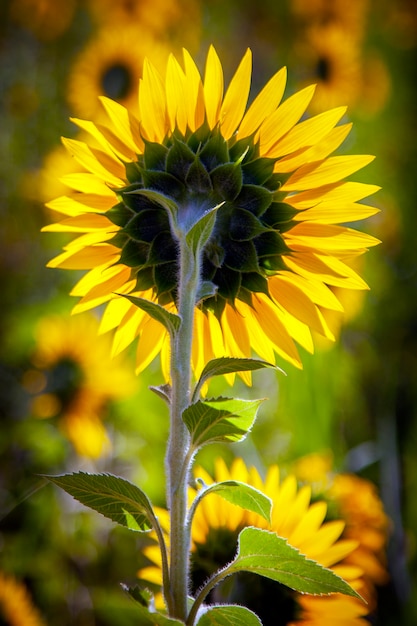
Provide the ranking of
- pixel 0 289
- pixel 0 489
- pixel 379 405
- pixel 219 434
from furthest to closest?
pixel 0 289, pixel 379 405, pixel 0 489, pixel 219 434

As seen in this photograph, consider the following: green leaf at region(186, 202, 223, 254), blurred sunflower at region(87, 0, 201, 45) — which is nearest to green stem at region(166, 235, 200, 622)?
green leaf at region(186, 202, 223, 254)

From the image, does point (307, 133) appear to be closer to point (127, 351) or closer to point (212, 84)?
point (212, 84)

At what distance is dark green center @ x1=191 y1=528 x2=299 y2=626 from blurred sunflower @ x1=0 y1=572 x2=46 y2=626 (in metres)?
0.43

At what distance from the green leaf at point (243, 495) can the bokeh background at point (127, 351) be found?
224mm

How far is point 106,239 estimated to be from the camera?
552 millimetres

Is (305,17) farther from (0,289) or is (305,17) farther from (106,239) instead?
(106,239)

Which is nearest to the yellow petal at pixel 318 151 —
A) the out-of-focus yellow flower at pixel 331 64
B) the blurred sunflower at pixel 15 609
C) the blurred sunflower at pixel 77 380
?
the blurred sunflower at pixel 15 609

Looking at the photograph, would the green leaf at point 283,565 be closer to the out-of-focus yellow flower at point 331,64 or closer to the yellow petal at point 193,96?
the yellow petal at point 193,96

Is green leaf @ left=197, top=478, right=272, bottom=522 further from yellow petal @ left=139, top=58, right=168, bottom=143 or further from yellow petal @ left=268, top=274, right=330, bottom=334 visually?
yellow petal @ left=139, top=58, right=168, bottom=143

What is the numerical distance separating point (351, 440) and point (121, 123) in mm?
1169

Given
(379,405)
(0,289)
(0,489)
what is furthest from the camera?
(0,289)

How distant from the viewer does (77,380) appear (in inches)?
57.8

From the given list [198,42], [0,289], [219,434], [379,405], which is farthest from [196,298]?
[198,42]

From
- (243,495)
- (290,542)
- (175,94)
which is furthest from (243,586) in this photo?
(175,94)
